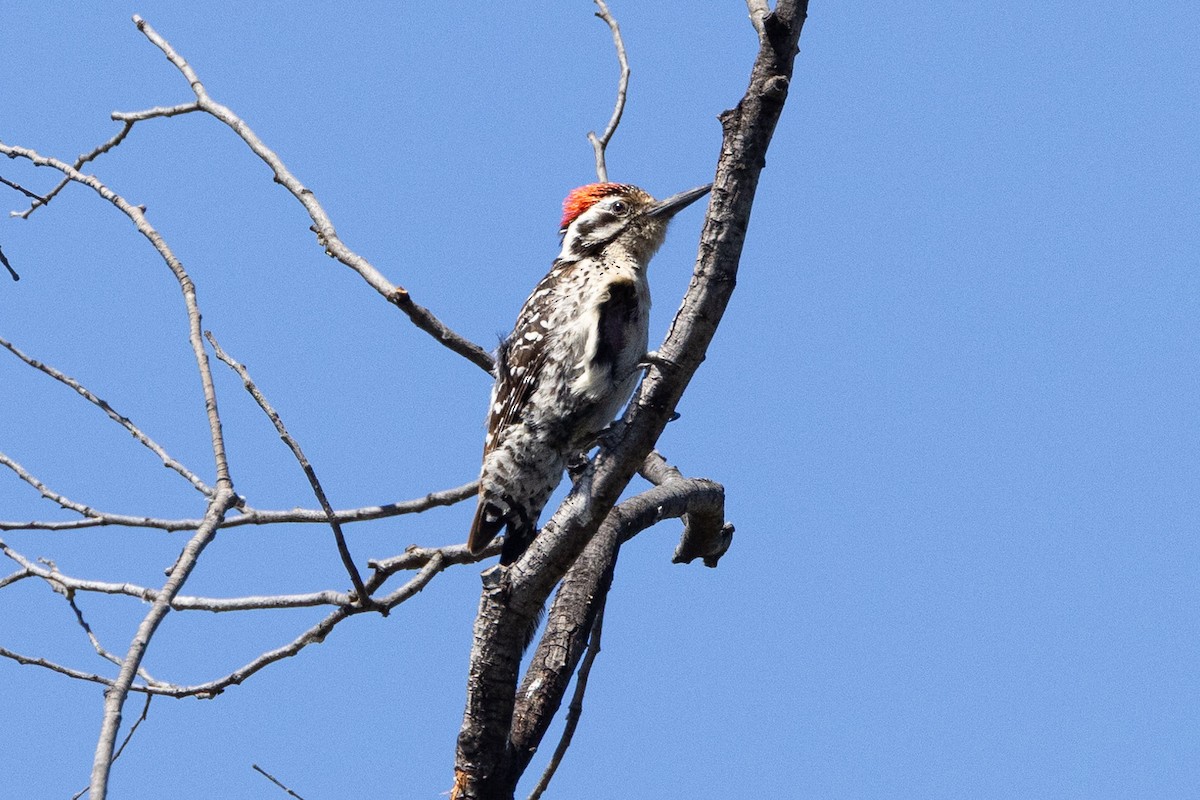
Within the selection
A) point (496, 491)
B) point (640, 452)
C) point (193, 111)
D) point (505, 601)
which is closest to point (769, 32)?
point (640, 452)

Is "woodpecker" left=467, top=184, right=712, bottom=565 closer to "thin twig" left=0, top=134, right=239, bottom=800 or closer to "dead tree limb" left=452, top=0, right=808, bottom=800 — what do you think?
"dead tree limb" left=452, top=0, right=808, bottom=800

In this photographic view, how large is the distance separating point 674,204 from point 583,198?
1.57 ft

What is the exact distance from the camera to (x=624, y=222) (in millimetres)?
5332

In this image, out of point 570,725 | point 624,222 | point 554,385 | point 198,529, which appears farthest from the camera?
point 624,222

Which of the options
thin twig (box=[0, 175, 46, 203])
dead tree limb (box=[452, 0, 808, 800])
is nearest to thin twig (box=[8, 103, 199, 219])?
thin twig (box=[0, 175, 46, 203])

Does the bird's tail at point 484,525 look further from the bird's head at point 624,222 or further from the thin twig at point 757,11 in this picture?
the thin twig at point 757,11

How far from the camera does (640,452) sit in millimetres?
3361

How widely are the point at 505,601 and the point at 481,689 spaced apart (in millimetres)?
290

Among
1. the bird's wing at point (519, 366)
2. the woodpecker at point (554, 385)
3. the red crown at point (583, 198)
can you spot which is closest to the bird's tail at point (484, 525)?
the woodpecker at point (554, 385)

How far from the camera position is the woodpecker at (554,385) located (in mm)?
4746

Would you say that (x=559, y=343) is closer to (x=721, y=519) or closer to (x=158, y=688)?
(x=721, y=519)

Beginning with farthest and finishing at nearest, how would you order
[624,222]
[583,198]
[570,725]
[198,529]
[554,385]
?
[583,198] < [624,222] < [554,385] < [570,725] < [198,529]

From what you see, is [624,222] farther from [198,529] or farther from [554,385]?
[198,529]

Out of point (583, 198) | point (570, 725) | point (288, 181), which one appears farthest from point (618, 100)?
point (570, 725)
